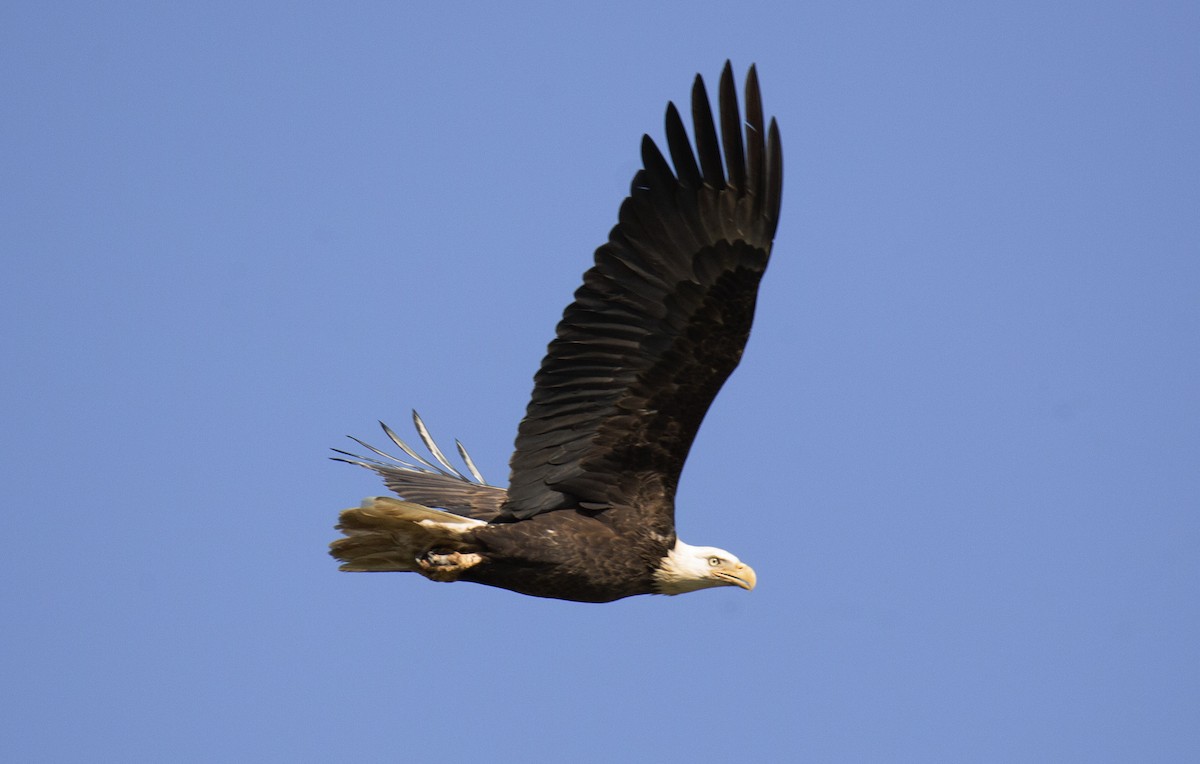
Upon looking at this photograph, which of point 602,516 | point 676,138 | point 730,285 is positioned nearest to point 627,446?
point 602,516

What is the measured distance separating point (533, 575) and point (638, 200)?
83.0 inches

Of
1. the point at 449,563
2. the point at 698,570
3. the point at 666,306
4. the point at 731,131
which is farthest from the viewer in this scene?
the point at 698,570

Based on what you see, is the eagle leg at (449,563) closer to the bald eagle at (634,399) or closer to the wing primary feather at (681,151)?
the bald eagle at (634,399)

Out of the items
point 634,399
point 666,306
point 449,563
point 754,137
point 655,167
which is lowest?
point 449,563

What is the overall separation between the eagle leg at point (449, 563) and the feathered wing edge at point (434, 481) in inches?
33.0

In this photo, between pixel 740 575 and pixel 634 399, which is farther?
pixel 740 575

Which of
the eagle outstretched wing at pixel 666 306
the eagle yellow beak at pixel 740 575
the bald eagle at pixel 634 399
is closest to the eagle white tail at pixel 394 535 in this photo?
the bald eagle at pixel 634 399

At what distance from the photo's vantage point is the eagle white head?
1016cm

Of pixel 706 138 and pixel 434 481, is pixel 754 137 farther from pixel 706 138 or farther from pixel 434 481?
pixel 434 481

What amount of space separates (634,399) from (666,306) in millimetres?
547

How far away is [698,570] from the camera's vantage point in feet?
33.6

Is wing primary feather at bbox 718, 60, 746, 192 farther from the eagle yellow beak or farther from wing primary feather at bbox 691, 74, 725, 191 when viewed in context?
the eagle yellow beak

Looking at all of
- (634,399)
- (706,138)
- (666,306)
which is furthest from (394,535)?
(706,138)

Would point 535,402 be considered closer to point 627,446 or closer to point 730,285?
point 627,446
